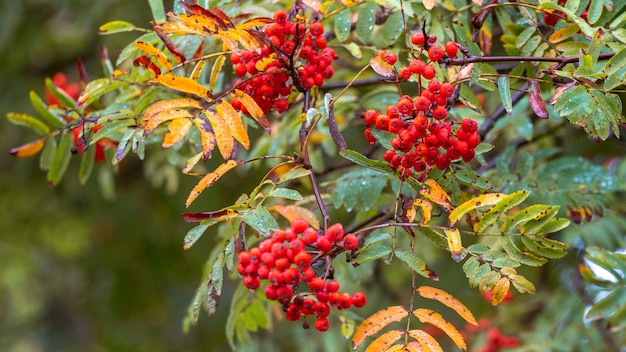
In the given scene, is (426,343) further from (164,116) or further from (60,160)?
(60,160)

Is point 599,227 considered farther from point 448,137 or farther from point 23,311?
point 23,311

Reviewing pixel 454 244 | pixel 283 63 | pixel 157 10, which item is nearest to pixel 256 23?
pixel 283 63

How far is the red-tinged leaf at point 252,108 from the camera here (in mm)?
1395

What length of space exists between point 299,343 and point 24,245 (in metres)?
2.29

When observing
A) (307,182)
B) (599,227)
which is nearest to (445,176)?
(307,182)

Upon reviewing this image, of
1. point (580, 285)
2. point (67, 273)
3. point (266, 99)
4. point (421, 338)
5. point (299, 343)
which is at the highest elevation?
point (266, 99)

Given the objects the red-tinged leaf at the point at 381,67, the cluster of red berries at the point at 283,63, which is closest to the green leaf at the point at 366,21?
the cluster of red berries at the point at 283,63

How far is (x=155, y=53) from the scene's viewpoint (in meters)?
1.50

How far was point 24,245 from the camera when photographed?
4676 mm

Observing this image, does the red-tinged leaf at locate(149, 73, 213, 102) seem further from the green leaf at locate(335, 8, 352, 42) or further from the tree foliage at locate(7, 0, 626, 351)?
the green leaf at locate(335, 8, 352, 42)

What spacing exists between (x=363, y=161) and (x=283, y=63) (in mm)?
249

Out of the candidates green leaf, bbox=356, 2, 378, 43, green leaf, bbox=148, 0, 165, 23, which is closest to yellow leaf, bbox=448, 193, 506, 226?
green leaf, bbox=356, 2, 378, 43

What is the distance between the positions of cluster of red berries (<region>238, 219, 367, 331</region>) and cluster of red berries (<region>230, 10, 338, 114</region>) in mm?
336

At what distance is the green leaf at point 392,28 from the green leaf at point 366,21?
0.03 metres
